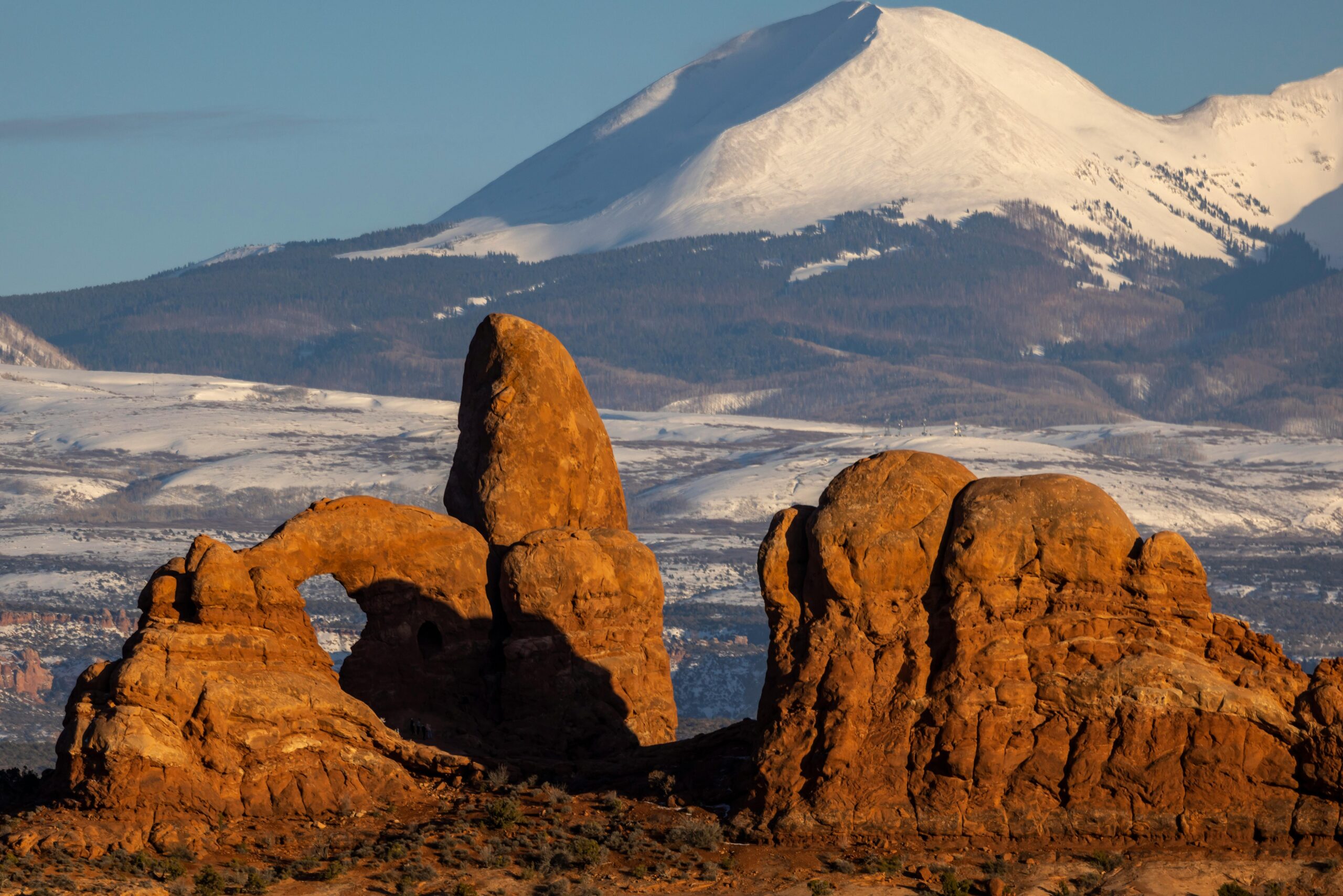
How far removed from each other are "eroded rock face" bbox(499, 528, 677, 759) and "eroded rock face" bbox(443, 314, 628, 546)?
11.3 ft

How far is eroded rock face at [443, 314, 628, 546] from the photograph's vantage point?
174 feet

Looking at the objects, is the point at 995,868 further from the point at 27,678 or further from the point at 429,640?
the point at 27,678

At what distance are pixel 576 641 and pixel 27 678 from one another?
128253mm

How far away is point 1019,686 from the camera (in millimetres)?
38875

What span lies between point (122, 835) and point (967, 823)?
14.7 metres

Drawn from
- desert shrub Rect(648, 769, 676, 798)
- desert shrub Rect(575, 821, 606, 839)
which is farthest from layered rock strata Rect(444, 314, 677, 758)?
desert shrub Rect(575, 821, 606, 839)

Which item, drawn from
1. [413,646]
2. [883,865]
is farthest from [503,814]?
[413,646]

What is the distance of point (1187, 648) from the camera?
127ft

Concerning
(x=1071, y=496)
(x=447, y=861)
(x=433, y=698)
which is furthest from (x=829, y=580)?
(x=433, y=698)

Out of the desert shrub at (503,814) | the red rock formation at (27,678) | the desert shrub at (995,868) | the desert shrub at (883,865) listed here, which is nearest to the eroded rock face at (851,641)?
the desert shrub at (883,865)

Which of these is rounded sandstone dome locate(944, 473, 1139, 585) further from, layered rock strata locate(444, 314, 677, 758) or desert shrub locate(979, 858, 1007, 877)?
layered rock strata locate(444, 314, 677, 758)

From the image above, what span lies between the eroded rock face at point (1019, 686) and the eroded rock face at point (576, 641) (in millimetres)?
8630

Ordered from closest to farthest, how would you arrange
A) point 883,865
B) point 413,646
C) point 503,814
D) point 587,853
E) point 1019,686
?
point 883,865 → point 1019,686 → point 587,853 → point 503,814 → point 413,646

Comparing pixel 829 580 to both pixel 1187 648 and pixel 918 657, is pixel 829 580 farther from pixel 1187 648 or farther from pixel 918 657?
pixel 1187 648
